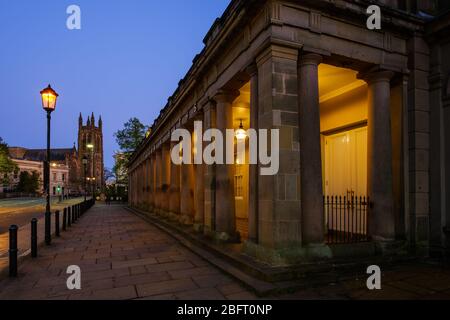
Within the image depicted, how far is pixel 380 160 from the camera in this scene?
7.09m

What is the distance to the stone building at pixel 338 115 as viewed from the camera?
605 centimetres

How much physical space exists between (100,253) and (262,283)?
518 cm

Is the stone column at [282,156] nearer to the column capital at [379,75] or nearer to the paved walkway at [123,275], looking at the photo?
the paved walkway at [123,275]

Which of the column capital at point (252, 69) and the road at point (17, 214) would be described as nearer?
the column capital at point (252, 69)

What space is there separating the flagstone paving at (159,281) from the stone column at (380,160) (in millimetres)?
988

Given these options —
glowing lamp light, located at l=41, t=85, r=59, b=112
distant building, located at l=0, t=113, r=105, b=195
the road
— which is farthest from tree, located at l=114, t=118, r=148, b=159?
distant building, located at l=0, t=113, r=105, b=195

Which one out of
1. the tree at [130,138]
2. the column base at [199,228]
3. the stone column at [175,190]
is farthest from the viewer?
the tree at [130,138]

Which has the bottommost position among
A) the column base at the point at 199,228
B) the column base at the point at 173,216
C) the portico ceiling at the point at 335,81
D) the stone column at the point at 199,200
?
the column base at the point at 173,216

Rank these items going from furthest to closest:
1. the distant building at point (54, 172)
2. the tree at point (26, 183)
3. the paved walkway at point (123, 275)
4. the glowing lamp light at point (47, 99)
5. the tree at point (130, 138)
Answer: the distant building at point (54, 172) < the tree at point (26, 183) < the tree at point (130, 138) < the glowing lamp light at point (47, 99) < the paved walkway at point (123, 275)

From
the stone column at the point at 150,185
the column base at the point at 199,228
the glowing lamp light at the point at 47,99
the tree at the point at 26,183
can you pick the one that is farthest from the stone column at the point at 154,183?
the tree at the point at 26,183

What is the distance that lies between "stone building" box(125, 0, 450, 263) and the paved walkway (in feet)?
3.82

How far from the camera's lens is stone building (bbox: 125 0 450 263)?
19.8ft

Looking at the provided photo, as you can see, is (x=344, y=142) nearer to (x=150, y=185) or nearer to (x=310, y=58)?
(x=310, y=58)
